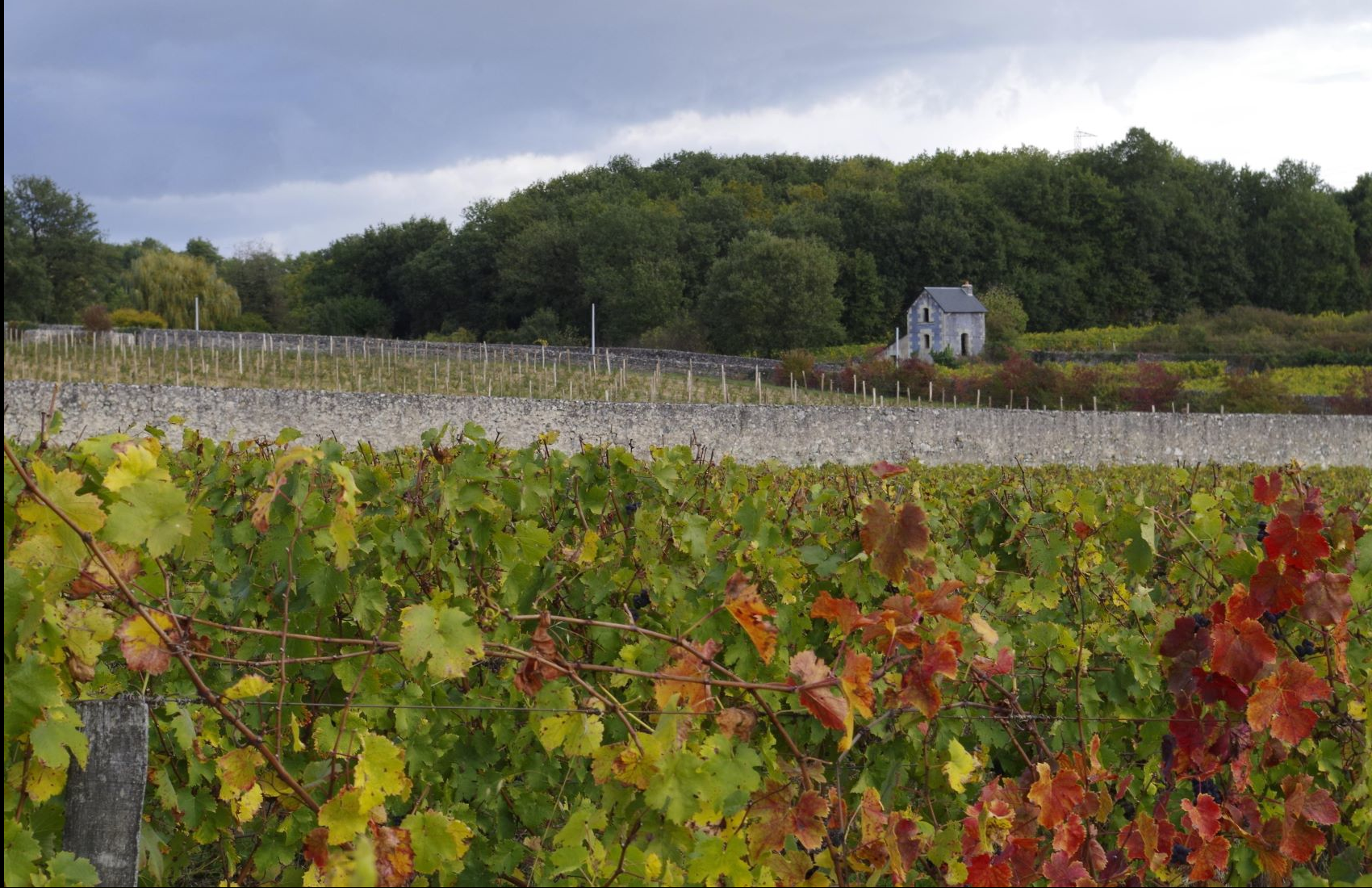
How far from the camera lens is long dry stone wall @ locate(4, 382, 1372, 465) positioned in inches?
1029

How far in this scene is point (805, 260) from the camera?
57.0 metres

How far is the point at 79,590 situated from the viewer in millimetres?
2189

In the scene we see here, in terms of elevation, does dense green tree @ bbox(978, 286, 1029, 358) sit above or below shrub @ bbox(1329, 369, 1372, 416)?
above

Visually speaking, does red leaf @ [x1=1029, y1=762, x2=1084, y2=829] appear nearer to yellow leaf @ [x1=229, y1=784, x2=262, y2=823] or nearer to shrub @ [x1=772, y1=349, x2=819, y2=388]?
yellow leaf @ [x1=229, y1=784, x2=262, y2=823]

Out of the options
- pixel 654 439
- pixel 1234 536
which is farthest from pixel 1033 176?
pixel 1234 536

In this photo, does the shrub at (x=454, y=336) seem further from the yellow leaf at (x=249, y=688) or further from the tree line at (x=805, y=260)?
the yellow leaf at (x=249, y=688)

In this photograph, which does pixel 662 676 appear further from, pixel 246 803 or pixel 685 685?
pixel 246 803

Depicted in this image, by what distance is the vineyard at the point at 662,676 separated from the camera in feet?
7.57

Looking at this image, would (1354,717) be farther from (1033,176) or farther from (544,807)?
(1033,176)

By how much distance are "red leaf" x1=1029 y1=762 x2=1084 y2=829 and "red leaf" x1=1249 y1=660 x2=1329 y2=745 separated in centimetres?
48

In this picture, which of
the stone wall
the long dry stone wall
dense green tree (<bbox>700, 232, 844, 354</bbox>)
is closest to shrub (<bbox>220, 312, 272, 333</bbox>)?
the stone wall

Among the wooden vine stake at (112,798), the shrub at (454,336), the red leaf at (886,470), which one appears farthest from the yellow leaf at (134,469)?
the shrub at (454,336)

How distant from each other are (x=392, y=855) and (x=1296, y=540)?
7.39 ft

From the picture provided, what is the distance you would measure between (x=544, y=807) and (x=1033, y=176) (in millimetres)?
74455
